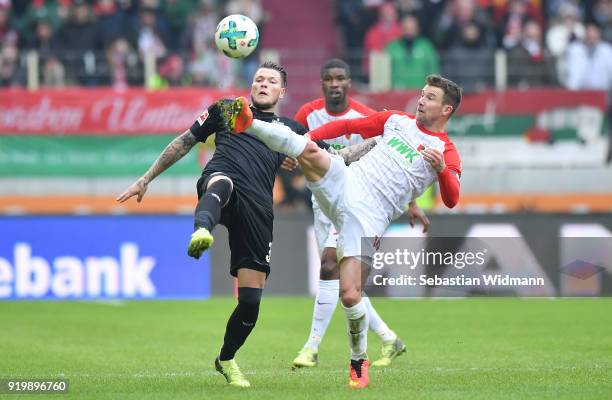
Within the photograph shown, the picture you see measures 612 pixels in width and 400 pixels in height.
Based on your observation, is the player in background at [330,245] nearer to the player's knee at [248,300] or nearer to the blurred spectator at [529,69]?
the player's knee at [248,300]

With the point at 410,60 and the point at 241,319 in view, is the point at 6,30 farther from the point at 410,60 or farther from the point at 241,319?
the point at 241,319

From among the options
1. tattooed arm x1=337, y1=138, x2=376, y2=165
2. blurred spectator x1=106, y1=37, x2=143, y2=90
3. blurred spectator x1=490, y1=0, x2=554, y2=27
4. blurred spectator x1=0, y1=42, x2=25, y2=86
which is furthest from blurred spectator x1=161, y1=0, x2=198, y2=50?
tattooed arm x1=337, y1=138, x2=376, y2=165

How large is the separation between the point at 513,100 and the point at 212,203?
48.8 ft

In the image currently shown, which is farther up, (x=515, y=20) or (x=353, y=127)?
(x=515, y=20)

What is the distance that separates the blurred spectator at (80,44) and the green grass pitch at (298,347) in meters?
6.69

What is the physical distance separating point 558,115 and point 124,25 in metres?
8.59

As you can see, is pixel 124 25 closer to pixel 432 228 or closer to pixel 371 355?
pixel 432 228

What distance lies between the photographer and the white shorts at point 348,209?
29.9 ft

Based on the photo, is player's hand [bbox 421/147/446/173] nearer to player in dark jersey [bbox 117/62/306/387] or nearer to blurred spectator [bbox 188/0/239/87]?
player in dark jersey [bbox 117/62/306/387]

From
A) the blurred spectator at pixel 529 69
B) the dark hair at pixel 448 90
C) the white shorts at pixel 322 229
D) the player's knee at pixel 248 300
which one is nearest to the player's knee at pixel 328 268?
the white shorts at pixel 322 229

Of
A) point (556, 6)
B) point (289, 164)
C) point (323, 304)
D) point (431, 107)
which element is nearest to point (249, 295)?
point (289, 164)

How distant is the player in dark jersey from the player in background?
3.83ft

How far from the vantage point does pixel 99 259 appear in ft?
59.5

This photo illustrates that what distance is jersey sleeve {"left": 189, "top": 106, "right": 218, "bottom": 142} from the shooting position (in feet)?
30.9
